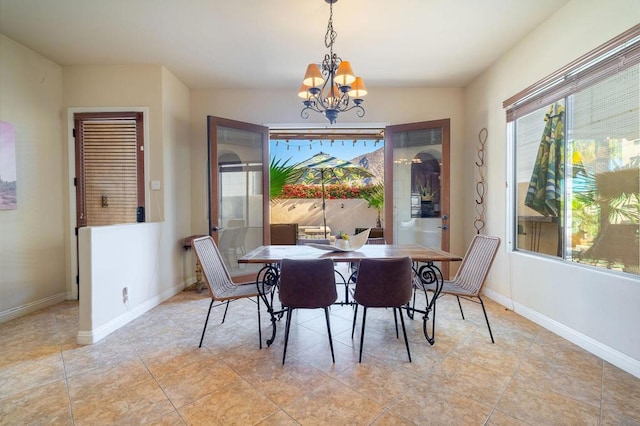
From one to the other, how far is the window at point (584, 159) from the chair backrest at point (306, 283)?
2068 mm

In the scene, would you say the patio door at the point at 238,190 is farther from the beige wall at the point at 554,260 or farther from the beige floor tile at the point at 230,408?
the beige wall at the point at 554,260

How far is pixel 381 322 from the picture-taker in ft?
8.74

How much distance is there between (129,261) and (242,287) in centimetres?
120

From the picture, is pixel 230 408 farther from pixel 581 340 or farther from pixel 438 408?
pixel 581 340

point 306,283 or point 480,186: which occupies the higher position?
point 480,186

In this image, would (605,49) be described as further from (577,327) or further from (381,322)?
(381,322)

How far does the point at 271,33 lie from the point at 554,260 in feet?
10.9

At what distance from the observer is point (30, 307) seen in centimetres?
292

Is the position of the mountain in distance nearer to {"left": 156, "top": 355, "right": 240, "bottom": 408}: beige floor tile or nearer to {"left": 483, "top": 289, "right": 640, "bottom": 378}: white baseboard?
{"left": 483, "top": 289, "right": 640, "bottom": 378}: white baseboard

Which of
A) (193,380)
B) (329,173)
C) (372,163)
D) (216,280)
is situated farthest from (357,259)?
(372,163)

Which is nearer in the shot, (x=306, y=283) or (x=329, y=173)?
(x=306, y=283)

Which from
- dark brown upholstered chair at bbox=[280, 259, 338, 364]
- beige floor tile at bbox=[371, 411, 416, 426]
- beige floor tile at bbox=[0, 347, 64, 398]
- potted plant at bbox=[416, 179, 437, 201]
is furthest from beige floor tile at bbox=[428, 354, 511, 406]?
beige floor tile at bbox=[0, 347, 64, 398]

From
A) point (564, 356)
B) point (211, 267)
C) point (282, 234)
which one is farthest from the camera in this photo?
point (282, 234)

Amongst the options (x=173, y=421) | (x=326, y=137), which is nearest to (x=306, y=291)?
(x=173, y=421)
